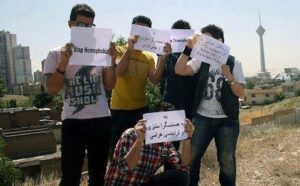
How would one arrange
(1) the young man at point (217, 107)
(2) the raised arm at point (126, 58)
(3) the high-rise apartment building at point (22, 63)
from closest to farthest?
(2) the raised arm at point (126, 58) → (1) the young man at point (217, 107) → (3) the high-rise apartment building at point (22, 63)

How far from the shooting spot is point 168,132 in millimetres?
3455

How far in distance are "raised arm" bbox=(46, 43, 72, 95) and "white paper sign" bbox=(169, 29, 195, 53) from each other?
115cm

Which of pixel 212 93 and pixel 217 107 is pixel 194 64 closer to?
pixel 212 93

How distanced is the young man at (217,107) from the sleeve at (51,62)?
1.27 meters

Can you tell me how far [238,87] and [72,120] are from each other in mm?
1581

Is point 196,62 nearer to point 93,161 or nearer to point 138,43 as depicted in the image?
point 138,43

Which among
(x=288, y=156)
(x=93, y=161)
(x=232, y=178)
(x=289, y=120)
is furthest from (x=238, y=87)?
(x=289, y=120)

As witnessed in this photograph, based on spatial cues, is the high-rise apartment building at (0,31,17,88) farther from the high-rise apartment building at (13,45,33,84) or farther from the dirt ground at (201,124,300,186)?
the dirt ground at (201,124,300,186)

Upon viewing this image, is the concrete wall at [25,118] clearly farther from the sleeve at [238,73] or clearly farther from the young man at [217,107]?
the sleeve at [238,73]

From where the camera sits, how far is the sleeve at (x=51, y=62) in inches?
145

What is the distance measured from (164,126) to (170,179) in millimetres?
468

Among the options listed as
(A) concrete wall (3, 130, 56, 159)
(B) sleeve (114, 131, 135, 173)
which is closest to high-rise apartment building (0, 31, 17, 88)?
(A) concrete wall (3, 130, 56, 159)

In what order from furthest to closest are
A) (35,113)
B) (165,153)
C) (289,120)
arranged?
(35,113)
(289,120)
(165,153)

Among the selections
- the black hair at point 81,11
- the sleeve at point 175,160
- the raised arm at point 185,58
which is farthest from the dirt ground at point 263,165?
the black hair at point 81,11
